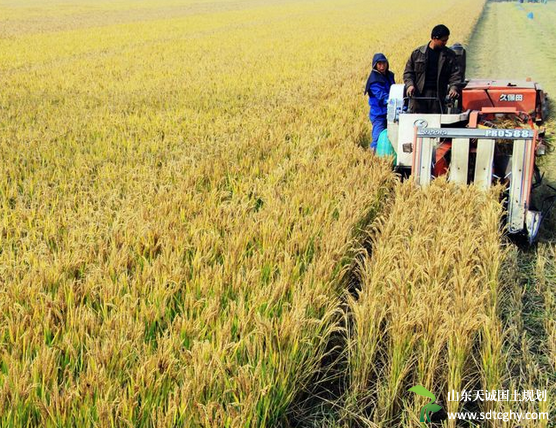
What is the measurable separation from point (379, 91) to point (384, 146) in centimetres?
104

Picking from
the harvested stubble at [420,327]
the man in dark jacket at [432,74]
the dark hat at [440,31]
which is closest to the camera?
the harvested stubble at [420,327]

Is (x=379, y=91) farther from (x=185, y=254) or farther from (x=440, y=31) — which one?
(x=185, y=254)

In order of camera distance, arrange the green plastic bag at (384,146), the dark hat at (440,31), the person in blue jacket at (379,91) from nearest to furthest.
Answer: the dark hat at (440,31)
the green plastic bag at (384,146)
the person in blue jacket at (379,91)

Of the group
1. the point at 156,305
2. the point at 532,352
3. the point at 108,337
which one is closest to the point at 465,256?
the point at 532,352

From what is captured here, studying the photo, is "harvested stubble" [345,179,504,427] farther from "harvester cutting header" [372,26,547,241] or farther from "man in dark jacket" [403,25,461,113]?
"man in dark jacket" [403,25,461,113]

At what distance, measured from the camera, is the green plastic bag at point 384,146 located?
20.4 ft

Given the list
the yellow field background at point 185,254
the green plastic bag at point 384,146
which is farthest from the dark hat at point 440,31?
the yellow field background at point 185,254

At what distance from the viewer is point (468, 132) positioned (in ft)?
16.4

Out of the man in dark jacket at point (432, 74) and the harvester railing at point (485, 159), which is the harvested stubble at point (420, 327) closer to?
the harvester railing at point (485, 159)

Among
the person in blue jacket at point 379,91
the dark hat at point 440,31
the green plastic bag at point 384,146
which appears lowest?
the green plastic bag at point 384,146

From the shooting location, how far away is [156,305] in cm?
311

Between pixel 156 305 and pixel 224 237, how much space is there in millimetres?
1051

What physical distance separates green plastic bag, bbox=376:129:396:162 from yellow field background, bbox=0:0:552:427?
0.38 meters

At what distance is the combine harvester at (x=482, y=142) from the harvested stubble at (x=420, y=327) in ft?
3.20
